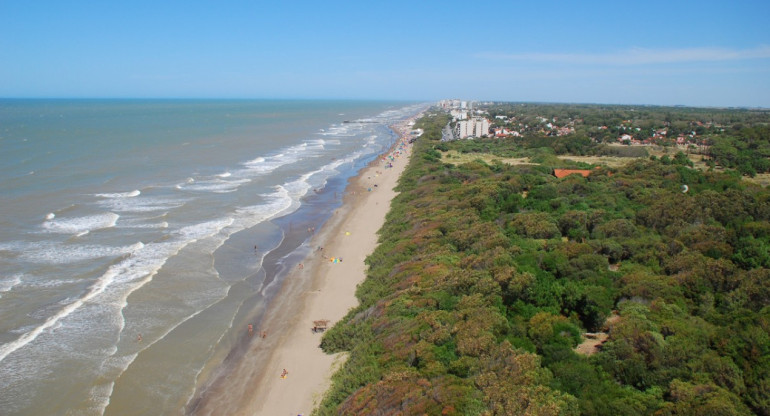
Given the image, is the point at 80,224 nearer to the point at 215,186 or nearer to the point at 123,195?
the point at 123,195

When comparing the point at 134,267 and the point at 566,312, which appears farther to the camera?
the point at 134,267

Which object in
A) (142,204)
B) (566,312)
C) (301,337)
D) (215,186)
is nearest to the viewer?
(566,312)

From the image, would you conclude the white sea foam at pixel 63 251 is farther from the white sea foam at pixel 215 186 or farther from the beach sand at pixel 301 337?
the white sea foam at pixel 215 186

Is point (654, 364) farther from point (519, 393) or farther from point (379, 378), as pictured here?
point (379, 378)

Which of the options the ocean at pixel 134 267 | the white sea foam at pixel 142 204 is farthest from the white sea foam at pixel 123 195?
the white sea foam at pixel 142 204

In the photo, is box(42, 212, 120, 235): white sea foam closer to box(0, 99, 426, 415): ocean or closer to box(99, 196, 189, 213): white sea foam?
box(0, 99, 426, 415): ocean

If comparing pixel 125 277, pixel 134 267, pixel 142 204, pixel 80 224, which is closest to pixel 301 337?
pixel 125 277
